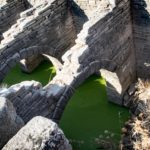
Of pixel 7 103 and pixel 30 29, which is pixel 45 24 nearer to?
pixel 30 29

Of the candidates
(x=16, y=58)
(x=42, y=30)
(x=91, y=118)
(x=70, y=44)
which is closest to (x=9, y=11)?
(x=42, y=30)

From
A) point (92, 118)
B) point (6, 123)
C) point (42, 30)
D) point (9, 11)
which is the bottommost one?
point (92, 118)

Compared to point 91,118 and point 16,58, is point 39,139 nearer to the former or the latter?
point 16,58

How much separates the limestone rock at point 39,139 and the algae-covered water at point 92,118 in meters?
4.20

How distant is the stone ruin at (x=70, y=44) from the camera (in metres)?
8.18

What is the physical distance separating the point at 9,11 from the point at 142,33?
183 inches

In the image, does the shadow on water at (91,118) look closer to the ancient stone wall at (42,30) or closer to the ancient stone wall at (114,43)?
the ancient stone wall at (114,43)

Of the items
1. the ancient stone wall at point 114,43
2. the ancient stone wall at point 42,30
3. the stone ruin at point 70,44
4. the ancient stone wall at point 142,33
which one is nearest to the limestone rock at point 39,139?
the stone ruin at point 70,44

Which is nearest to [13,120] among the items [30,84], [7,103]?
[7,103]

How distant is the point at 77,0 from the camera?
35.8ft

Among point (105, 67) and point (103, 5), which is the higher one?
point (103, 5)

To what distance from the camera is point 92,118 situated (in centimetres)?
1084

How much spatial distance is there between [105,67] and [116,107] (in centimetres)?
197

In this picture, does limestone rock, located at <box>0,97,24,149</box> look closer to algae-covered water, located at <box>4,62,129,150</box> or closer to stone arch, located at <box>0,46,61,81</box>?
algae-covered water, located at <box>4,62,129,150</box>
